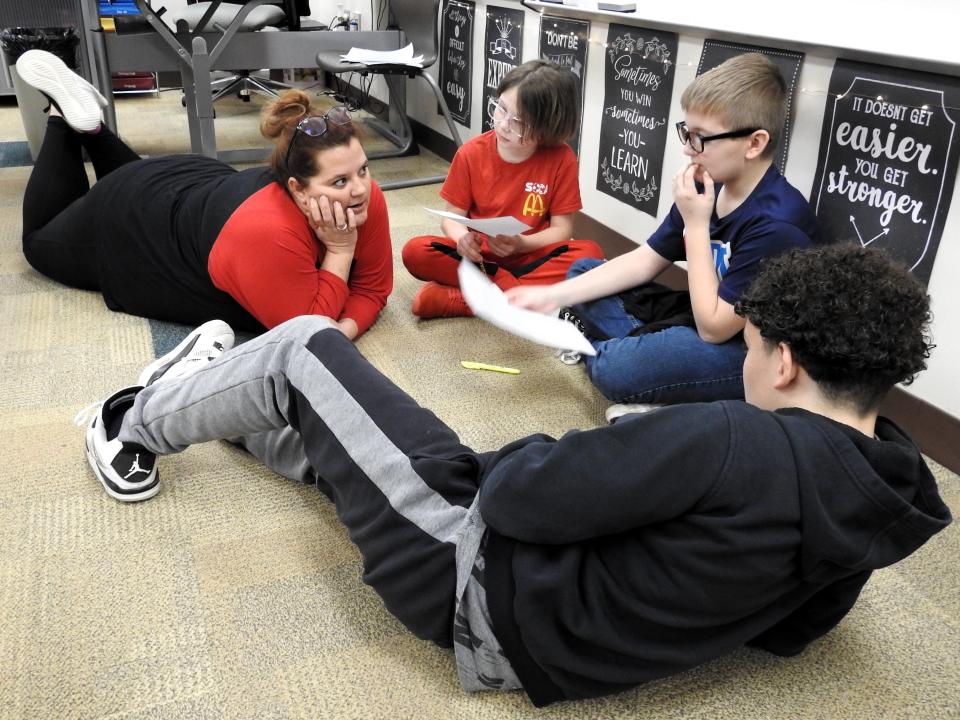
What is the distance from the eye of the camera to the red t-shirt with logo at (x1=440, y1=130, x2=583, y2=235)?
2.09 meters

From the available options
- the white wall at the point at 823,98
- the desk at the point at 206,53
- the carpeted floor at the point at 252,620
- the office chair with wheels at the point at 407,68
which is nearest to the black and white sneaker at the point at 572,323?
the carpeted floor at the point at 252,620

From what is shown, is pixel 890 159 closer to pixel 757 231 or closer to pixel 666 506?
pixel 757 231

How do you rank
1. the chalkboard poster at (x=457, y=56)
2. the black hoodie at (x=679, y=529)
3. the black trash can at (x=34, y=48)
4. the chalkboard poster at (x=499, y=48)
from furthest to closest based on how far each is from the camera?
the chalkboard poster at (x=457, y=56) < the black trash can at (x=34, y=48) < the chalkboard poster at (x=499, y=48) < the black hoodie at (x=679, y=529)

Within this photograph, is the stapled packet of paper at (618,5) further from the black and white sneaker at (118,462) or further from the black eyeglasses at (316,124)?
the black and white sneaker at (118,462)

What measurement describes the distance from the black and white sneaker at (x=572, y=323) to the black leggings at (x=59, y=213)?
3.91 feet

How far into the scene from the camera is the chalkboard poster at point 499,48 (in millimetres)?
2828

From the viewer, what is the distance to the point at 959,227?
4.77ft

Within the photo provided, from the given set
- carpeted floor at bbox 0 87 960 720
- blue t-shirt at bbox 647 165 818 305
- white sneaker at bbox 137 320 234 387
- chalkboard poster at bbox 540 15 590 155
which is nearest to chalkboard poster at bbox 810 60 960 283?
blue t-shirt at bbox 647 165 818 305

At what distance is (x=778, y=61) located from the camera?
1748 millimetres

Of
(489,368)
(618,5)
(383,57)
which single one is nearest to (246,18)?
(383,57)

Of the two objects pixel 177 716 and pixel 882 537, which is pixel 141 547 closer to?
pixel 177 716

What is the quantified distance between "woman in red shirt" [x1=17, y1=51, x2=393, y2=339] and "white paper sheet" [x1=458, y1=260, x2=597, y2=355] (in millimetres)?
460

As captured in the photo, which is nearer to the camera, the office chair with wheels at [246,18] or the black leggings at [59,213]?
the black leggings at [59,213]

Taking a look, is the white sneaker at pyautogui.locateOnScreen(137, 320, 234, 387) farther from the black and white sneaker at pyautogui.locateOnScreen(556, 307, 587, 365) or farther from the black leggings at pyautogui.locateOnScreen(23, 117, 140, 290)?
the black and white sneaker at pyautogui.locateOnScreen(556, 307, 587, 365)
